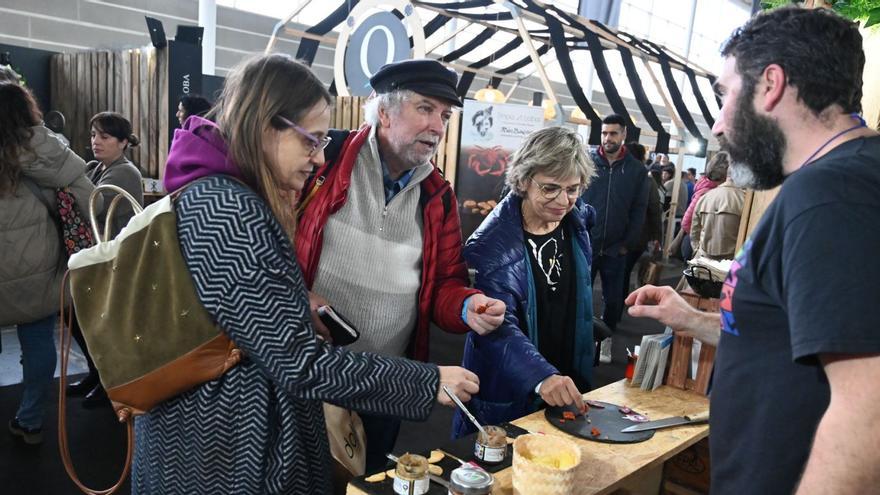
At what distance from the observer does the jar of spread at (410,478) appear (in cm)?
122

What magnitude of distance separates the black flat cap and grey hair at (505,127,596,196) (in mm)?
338

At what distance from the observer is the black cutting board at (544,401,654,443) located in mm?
1571

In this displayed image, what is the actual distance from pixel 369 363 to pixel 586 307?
1124 mm

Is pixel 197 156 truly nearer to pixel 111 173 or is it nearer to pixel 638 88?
pixel 111 173

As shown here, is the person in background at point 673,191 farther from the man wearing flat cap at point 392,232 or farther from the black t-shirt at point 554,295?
the man wearing flat cap at point 392,232

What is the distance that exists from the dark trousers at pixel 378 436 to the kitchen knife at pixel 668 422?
0.75m

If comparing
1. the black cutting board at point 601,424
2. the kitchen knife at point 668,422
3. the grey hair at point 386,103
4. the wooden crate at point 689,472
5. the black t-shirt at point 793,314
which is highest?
the grey hair at point 386,103

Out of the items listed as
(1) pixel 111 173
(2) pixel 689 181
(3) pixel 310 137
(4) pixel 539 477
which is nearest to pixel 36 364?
(1) pixel 111 173

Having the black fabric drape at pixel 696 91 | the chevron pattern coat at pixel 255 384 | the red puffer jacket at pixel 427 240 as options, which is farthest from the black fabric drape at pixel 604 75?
the chevron pattern coat at pixel 255 384

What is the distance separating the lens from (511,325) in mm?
1889

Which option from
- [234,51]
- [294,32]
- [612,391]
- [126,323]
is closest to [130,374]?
[126,323]

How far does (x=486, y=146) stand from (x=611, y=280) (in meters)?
1.62

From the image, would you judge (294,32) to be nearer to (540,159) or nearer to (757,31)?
(540,159)

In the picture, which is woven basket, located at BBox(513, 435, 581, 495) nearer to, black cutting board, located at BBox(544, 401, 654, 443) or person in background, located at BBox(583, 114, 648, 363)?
black cutting board, located at BBox(544, 401, 654, 443)
